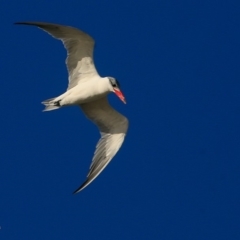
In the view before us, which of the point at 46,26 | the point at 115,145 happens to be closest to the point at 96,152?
the point at 115,145

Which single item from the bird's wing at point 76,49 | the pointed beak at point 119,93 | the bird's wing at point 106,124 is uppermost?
the bird's wing at point 76,49

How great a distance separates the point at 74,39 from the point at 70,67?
0.61 m

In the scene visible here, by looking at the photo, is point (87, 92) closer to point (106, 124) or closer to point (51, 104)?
point (51, 104)

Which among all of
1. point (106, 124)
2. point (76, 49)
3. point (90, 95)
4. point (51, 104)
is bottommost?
point (106, 124)

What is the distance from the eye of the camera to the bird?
3481cm

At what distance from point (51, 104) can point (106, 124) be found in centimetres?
130

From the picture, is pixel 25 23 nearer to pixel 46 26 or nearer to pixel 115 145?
pixel 46 26

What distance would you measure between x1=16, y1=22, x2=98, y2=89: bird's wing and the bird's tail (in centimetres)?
48

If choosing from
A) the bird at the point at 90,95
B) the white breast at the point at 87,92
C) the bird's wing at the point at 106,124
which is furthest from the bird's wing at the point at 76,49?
the bird's wing at the point at 106,124

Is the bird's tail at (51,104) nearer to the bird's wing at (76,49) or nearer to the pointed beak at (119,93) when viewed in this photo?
the bird's wing at (76,49)

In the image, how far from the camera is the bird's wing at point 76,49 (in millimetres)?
34656

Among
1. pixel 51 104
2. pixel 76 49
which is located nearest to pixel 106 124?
pixel 51 104

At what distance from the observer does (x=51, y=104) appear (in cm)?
3497

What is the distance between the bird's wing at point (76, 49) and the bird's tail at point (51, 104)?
477 millimetres
